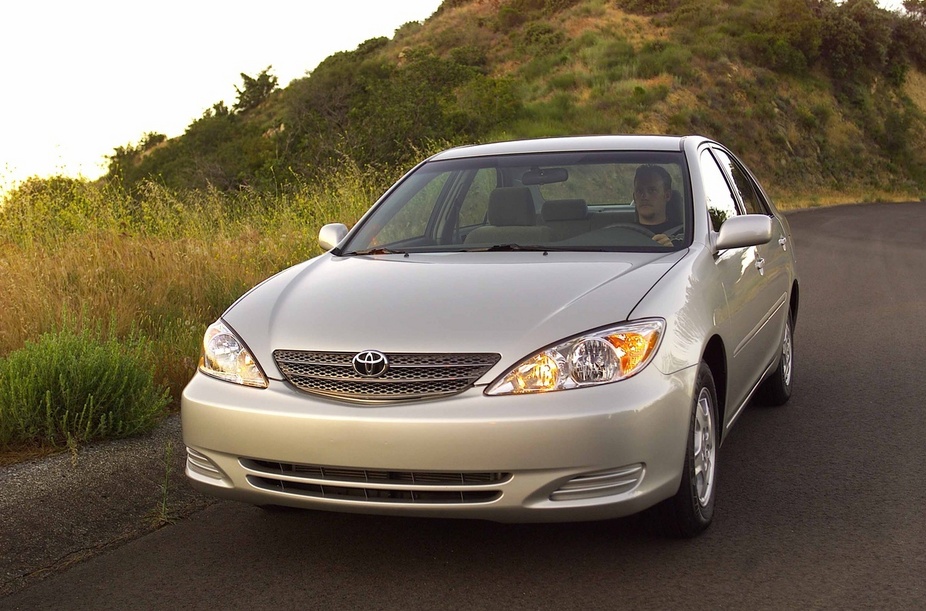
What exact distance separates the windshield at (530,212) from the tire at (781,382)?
4.24 ft

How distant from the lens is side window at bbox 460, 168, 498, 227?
223 inches

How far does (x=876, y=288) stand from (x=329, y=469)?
9.53 metres

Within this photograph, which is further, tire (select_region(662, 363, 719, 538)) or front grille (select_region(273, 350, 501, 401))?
tire (select_region(662, 363, 719, 538))

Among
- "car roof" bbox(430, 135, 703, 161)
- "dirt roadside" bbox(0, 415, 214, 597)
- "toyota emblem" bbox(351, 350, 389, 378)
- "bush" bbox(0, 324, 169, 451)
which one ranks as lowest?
"dirt roadside" bbox(0, 415, 214, 597)

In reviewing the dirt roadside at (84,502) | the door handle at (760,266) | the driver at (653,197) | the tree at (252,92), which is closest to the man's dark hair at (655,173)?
the driver at (653,197)

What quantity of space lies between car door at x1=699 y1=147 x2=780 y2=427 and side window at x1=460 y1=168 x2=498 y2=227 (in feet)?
3.68

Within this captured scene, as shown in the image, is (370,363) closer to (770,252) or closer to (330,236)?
(330,236)

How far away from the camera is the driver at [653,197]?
16.0ft

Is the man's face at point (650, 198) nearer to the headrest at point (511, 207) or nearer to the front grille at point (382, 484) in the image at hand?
the headrest at point (511, 207)

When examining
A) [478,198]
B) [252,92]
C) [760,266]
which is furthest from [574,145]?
[252,92]

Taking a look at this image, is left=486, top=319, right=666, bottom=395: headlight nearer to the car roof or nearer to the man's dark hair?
the man's dark hair

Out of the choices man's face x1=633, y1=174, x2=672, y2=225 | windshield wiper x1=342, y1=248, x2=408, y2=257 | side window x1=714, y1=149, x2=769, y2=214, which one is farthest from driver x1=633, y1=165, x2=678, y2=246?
windshield wiper x1=342, y1=248, x2=408, y2=257

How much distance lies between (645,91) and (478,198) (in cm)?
4013

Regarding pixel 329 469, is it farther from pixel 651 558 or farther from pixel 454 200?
pixel 454 200
